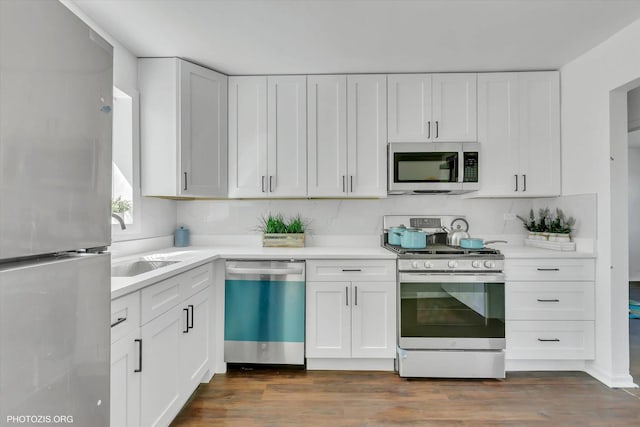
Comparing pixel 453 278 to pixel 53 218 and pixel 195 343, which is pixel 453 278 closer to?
pixel 195 343

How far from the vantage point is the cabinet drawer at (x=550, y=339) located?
247 centimetres

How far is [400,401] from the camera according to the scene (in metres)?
2.14

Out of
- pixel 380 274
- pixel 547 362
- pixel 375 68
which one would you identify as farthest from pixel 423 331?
pixel 375 68

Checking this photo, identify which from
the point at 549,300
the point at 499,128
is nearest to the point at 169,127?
the point at 499,128

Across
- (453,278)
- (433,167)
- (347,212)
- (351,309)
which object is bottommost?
(351,309)

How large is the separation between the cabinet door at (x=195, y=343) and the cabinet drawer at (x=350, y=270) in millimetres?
786

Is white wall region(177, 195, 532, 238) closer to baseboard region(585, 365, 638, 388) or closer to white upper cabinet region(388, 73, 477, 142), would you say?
white upper cabinet region(388, 73, 477, 142)

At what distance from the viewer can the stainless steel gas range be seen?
240 centimetres

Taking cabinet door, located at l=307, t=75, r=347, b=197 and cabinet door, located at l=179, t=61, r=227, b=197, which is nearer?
cabinet door, located at l=179, t=61, r=227, b=197

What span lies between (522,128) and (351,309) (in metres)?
2.08

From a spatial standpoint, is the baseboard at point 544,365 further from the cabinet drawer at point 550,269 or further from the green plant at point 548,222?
the green plant at point 548,222

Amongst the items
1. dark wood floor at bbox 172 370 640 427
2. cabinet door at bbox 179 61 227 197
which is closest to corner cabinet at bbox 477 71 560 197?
dark wood floor at bbox 172 370 640 427

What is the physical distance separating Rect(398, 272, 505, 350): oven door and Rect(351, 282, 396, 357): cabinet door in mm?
90

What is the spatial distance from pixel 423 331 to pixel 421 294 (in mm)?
269
